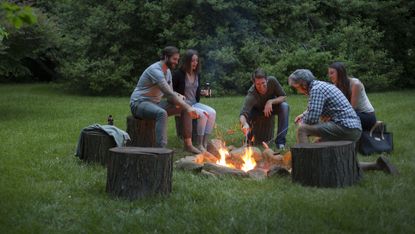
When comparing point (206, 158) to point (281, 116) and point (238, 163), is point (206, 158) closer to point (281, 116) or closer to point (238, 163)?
point (238, 163)

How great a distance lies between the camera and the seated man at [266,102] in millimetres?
8259

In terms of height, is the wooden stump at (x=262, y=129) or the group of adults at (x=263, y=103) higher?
the group of adults at (x=263, y=103)

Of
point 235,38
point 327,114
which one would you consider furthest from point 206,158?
point 235,38

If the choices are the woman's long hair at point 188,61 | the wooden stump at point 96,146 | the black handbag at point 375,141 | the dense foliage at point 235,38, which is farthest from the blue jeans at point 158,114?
the dense foliage at point 235,38

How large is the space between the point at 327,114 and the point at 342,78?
97cm

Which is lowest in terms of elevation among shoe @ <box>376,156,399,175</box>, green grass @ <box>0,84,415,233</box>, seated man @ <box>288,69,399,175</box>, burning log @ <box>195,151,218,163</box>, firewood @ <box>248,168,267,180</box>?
green grass @ <box>0,84,415,233</box>

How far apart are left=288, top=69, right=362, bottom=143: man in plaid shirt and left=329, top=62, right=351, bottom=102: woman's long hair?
0.86 metres

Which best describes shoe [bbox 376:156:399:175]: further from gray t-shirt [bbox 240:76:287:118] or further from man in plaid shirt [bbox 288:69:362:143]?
gray t-shirt [bbox 240:76:287:118]

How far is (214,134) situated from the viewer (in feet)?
31.4

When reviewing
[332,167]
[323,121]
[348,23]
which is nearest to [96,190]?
[332,167]

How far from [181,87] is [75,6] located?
11133 mm

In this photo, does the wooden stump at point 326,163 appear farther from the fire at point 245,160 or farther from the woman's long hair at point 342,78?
the woman's long hair at point 342,78

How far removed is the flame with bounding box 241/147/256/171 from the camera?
677cm

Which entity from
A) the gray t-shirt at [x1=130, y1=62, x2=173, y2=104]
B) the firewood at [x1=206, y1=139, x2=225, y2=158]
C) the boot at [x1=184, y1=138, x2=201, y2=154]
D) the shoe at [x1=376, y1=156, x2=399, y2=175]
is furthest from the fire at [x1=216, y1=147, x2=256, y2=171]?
the shoe at [x1=376, y1=156, x2=399, y2=175]
